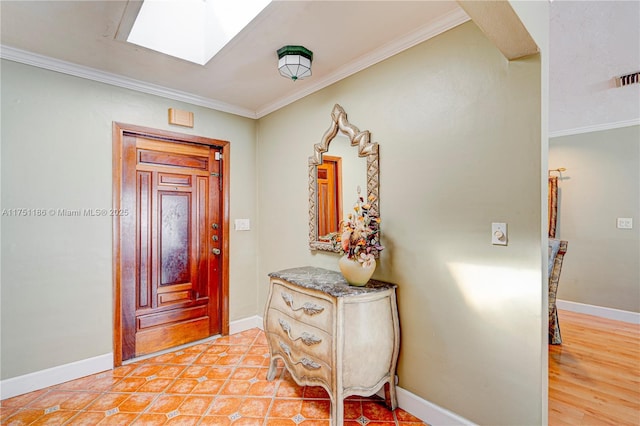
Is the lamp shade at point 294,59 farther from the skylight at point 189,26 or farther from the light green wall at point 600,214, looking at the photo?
the light green wall at point 600,214

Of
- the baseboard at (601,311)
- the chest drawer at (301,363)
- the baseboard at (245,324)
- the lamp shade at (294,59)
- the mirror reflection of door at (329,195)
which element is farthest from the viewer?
the baseboard at (601,311)

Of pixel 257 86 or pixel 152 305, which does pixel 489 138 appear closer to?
pixel 257 86

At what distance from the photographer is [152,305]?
2.73 metres

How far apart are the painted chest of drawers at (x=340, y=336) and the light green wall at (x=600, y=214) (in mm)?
3658

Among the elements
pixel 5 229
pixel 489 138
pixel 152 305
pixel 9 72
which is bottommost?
pixel 152 305

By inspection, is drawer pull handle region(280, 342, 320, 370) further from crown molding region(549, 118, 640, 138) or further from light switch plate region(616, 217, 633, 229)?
crown molding region(549, 118, 640, 138)

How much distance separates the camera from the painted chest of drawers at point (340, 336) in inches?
68.0

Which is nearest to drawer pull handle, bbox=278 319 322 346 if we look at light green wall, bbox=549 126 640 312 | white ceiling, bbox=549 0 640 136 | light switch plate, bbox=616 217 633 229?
white ceiling, bbox=549 0 640 136

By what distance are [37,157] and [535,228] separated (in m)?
3.32

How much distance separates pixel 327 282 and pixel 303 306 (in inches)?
9.1

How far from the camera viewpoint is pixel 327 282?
2047 mm

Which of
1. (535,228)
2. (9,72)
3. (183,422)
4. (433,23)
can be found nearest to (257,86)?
(433,23)

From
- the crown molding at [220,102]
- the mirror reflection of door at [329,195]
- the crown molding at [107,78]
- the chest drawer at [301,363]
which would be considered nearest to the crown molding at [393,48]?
the crown molding at [220,102]

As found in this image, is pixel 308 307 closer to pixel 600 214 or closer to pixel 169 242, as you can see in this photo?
pixel 169 242
